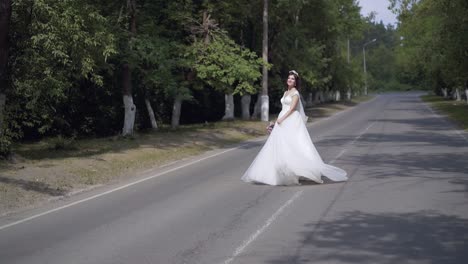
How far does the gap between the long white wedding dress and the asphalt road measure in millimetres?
287

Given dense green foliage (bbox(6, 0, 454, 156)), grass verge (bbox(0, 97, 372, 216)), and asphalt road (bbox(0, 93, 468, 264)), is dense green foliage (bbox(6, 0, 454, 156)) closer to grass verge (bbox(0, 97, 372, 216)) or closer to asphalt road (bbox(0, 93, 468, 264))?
grass verge (bbox(0, 97, 372, 216))

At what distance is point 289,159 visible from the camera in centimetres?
1197

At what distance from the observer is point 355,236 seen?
7.78 meters

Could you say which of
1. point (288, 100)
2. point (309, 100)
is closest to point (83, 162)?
point (288, 100)

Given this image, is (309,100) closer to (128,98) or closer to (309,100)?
(309,100)

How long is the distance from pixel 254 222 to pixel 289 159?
3.35 metres

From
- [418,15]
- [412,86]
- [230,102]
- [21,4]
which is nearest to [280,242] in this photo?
[21,4]

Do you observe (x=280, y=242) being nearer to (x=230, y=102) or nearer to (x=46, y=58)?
(x=46, y=58)

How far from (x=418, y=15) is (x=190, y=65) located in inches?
672

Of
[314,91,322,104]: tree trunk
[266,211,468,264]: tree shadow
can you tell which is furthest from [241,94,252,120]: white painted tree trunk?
[266,211,468,264]: tree shadow

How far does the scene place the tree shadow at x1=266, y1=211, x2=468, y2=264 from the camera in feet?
22.2

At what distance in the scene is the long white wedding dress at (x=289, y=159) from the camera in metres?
12.0

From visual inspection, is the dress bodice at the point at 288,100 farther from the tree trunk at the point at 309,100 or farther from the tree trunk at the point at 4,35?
the tree trunk at the point at 309,100

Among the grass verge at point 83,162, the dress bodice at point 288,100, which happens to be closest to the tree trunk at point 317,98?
the grass verge at point 83,162
